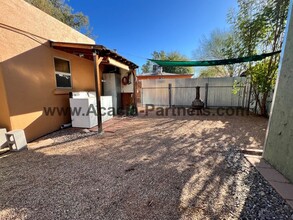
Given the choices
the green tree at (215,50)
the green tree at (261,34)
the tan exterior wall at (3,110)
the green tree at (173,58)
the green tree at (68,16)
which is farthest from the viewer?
the green tree at (173,58)

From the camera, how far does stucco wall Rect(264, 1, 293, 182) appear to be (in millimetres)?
2152

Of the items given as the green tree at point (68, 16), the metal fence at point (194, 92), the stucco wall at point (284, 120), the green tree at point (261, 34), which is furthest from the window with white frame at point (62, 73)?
the green tree at point (68, 16)

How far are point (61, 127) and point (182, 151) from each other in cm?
420

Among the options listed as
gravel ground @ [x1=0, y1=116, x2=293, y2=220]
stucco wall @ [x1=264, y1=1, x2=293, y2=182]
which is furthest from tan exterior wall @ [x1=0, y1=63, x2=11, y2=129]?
stucco wall @ [x1=264, y1=1, x2=293, y2=182]

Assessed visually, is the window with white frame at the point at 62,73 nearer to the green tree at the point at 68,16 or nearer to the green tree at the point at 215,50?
the green tree at the point at 68,16

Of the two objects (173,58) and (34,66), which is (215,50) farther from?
(34,66)

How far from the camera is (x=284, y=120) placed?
229 cm

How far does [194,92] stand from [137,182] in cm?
868

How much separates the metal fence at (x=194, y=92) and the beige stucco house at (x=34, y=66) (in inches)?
217

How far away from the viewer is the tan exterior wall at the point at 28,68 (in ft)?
10.7

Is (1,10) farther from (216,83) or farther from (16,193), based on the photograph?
(216,83)

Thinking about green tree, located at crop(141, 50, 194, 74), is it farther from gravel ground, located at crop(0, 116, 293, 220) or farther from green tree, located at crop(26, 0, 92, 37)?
gravel ground, located at crop(0, 116, 293, 220)

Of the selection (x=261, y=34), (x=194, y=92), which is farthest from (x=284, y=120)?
(x=194, y=92)

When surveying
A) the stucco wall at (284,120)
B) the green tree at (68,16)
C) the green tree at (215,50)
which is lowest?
the stucco wall at (284,120)
